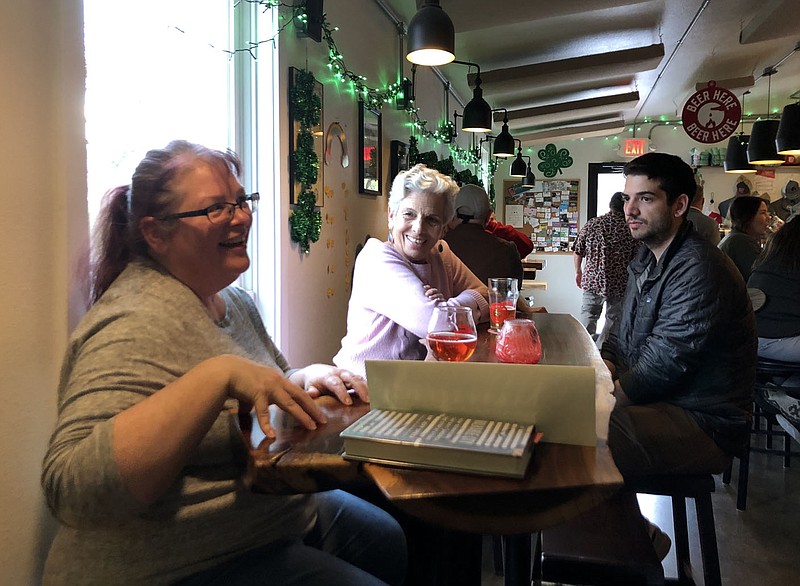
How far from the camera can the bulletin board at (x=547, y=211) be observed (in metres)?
10.0

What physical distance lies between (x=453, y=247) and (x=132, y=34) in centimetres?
235

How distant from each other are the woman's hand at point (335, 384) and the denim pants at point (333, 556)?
0.86ft

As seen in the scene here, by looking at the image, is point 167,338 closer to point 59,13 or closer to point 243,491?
point 243,491

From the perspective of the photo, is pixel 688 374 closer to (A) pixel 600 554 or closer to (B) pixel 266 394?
(A) pixel 600 554

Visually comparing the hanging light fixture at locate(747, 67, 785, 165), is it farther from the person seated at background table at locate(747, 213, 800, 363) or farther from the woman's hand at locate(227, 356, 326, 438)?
the woman's hand at locate(227, 356, 326, 438)

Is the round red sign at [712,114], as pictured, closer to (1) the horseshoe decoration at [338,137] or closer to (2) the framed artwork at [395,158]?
(2) the framed artwork at [395,158]

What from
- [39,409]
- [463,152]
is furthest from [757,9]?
[39,409]

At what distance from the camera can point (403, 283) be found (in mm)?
1938

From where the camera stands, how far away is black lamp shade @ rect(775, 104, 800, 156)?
17.1 ft

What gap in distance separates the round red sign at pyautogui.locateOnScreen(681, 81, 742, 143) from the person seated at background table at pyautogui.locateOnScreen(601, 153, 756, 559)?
4094 mm

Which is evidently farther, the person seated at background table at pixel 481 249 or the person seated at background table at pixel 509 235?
the person seated at background table at pixel 509 235

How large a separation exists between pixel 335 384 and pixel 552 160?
948cm

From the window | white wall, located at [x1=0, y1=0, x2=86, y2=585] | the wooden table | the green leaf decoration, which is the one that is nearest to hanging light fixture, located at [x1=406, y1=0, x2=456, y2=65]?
the window

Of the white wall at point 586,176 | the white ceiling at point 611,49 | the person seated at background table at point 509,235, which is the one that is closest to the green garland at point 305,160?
the white ceiling at point 611,49
